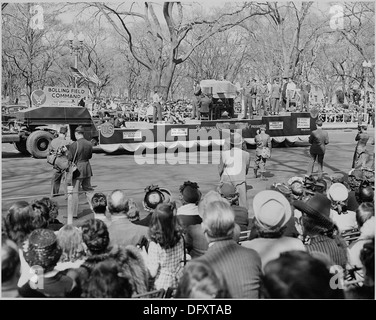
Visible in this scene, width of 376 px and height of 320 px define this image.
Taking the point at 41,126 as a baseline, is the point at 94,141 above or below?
below

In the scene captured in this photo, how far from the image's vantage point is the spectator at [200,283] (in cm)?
266

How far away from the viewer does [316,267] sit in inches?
115

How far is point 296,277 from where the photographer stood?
286 centimetres

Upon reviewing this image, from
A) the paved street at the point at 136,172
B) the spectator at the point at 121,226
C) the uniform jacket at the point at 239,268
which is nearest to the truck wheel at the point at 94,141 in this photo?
the paved street at the point at 136,172

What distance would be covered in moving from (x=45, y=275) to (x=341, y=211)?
10.7ft

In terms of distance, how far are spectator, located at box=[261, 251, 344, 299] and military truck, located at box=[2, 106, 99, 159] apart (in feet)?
44.5

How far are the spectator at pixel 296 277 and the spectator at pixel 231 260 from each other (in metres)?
0.09

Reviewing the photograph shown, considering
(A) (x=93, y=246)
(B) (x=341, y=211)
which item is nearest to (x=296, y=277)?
(A) (x=93, y=246)

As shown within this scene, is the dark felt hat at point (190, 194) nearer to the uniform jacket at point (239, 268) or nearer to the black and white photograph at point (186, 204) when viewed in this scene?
the black and white photograph at point (186, 204)

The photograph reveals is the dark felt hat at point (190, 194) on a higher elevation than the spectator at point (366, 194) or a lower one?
higher

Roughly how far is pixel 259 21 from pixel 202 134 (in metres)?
16.5

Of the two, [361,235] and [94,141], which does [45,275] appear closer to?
[361,235]

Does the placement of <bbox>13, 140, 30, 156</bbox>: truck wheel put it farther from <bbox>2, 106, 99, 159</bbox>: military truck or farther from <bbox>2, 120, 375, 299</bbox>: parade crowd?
<bbox>2, 120, 375, 299</bbox>: parade crowd

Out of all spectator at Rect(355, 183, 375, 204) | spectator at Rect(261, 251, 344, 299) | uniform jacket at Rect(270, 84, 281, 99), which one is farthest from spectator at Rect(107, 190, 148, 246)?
uniform jacket at Rect(270, 84, 281, 99)
